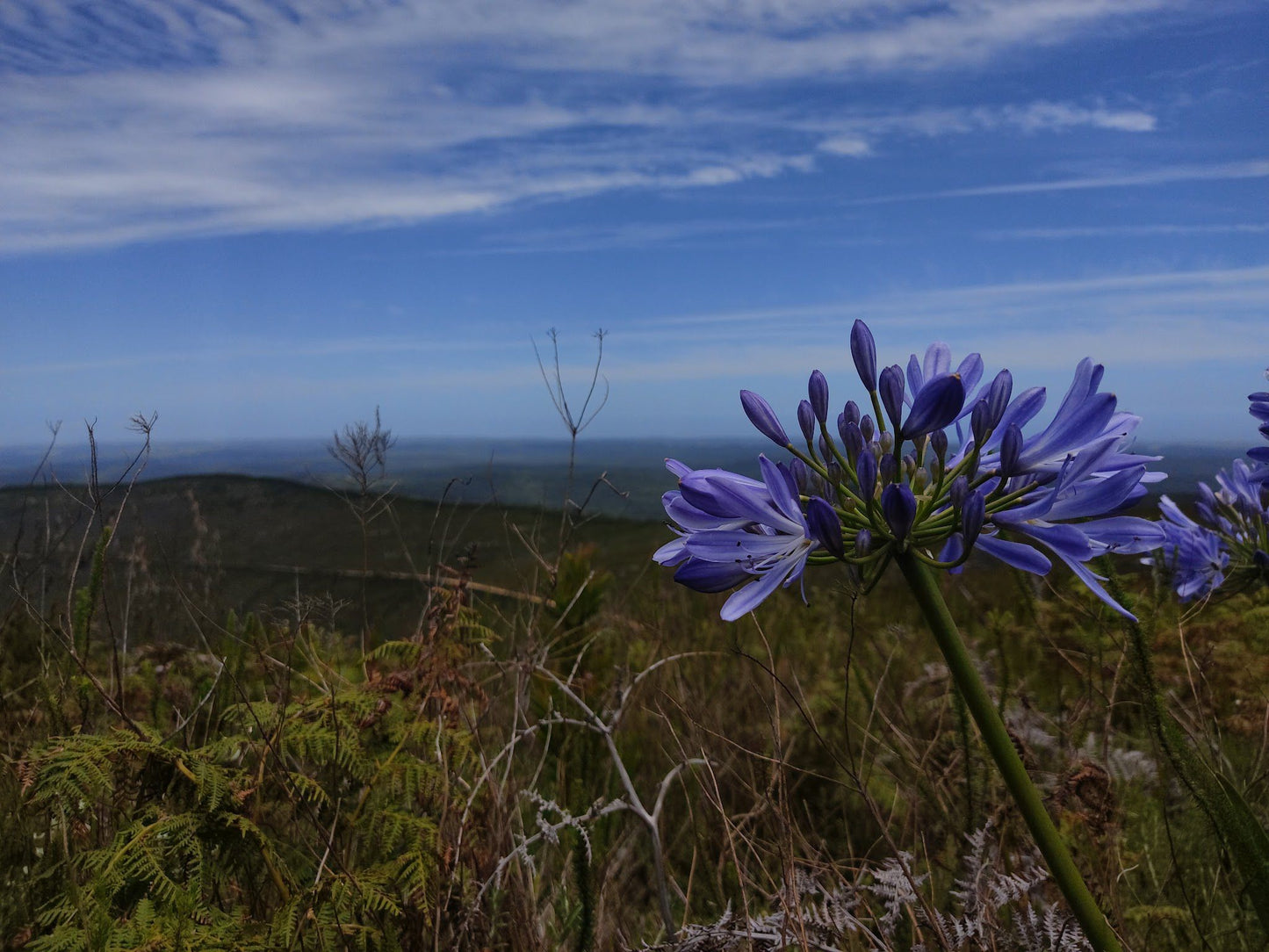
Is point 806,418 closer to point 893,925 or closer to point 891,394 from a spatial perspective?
point 891,394

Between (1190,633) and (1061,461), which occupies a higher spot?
(1061,461)

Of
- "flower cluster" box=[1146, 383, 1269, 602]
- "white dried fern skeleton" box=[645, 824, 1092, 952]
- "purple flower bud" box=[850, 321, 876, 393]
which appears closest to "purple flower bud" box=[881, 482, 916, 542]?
"purple flower bud" box=[850, 321, 876, 393]

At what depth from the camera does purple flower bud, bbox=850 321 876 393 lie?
5.68ft

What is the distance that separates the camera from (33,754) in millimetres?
2223

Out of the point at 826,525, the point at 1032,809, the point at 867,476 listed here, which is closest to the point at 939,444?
the point at 867,476

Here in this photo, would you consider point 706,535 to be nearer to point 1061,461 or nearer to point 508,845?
point 1061,461

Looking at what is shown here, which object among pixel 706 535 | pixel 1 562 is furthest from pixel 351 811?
pixel 1 562

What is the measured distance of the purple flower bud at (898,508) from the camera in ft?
4.42

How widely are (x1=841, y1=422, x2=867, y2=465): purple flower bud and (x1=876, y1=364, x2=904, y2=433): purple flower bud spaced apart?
9cm

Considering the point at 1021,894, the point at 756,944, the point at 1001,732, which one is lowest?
the point at 756,944


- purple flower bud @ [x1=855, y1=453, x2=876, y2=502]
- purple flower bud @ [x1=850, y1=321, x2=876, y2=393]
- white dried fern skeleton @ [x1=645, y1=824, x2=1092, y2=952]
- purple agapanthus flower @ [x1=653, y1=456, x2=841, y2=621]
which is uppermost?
purple flower bud @ [x1=850, y1=321, x2=876, y2=393]

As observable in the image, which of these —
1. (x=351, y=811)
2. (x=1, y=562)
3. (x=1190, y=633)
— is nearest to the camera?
(x=351, y=811)

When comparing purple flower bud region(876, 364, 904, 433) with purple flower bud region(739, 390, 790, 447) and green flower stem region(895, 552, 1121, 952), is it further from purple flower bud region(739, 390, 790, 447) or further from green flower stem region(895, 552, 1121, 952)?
green flower stem region(895, 552, 1121, 952)

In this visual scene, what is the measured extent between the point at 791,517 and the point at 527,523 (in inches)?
335
